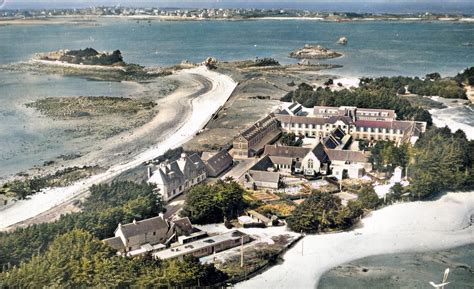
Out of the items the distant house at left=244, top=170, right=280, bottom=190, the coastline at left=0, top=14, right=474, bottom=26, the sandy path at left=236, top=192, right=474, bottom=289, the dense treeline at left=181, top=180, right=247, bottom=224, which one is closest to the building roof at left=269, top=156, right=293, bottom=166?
the distant house at left=244, top=170, right=280, bottom=190

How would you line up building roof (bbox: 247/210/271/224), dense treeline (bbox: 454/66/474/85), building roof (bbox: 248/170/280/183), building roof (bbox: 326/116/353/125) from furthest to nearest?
dense treeline (bbox: 454/66/474/85), building roof (bbox: 326/116/353/125), building roof (bbox: 248/170/280/183), building roof (bbox: 247/210/271/224)

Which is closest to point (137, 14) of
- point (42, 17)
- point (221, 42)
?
point (42, 17)

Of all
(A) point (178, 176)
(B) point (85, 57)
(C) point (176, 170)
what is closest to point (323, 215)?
(A) point (178, 176)

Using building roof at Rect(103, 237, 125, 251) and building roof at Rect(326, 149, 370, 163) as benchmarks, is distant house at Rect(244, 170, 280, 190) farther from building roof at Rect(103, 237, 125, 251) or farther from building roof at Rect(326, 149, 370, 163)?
building roof at Rect(103, 237, 125, 251)

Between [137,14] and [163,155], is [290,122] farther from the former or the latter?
[137,14]

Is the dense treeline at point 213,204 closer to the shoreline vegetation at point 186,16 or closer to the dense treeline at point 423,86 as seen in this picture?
the dense treeline at point 423,86

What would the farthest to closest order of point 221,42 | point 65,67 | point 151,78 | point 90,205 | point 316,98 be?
point 221,42, point 65,67, point 151,78, point 316,98, point 90,205

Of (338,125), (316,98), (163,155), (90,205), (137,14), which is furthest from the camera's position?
(137,14)

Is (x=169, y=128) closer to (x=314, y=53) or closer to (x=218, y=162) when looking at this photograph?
(x=218, y=162)
